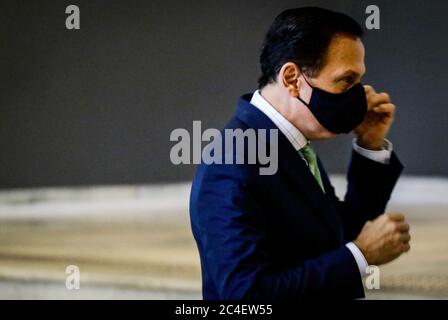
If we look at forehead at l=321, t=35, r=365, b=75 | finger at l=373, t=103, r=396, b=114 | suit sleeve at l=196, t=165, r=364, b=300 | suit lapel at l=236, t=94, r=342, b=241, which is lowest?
suit sleeve at l=196, t=165, r=364, b=300

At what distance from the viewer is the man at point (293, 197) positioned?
1.22 meters

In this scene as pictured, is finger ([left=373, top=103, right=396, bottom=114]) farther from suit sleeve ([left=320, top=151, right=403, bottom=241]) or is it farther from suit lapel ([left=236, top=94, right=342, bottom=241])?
suit lapel ([left=236, top=94, right=342, bottom=241])

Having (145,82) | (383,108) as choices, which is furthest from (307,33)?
Result: (145,82)

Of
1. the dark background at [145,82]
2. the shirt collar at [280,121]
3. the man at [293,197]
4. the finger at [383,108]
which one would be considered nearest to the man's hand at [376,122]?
the finger at [383,108]

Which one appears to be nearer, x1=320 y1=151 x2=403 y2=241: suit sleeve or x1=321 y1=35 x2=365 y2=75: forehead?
x1=321 y1=35 x2=365 y2=75: forehead

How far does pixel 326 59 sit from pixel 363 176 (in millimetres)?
367

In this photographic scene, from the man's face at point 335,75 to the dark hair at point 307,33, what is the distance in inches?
0.5

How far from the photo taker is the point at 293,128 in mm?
1376

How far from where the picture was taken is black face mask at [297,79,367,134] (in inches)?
54.7

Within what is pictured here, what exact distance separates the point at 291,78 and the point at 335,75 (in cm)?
8

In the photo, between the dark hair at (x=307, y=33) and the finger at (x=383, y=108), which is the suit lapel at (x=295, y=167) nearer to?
the dark hair at (x=307, y=33)

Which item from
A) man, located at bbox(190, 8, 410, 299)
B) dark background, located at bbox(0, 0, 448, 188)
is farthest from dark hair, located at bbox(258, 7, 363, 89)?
dark background, located at bbox(0, 0, 448, 188)

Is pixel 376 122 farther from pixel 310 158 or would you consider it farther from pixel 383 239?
pixel 383 239

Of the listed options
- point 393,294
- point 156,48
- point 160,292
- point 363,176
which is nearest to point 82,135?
point 156,48
